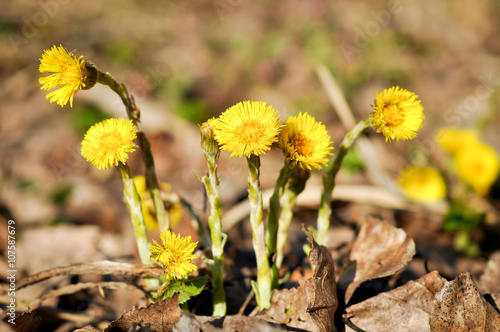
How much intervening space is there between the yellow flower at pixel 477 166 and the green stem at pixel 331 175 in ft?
7.55

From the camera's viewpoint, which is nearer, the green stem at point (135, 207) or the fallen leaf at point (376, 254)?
the green stem at point (135, 207)

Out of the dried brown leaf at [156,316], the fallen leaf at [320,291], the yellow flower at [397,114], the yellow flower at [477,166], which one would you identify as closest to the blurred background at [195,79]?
the yellow flower at [477,166]

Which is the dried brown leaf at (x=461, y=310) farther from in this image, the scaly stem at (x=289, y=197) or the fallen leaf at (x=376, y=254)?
the scaly stem at (x=289, y=197)

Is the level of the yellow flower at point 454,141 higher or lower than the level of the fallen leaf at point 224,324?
higher

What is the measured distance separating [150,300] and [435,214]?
8.99 ft

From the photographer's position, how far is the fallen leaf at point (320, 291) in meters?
1.35

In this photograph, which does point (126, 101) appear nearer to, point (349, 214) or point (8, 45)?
point (349, 214)

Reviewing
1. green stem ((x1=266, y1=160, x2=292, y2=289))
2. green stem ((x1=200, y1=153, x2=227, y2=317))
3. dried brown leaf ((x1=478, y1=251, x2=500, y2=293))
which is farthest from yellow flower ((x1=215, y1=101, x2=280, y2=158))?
dried brown leaf ((x1=478, y1=251, x2=500, y2=293))

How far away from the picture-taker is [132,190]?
1484 mm

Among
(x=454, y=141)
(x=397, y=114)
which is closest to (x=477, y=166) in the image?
(x=454, y=141)

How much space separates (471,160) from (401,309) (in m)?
2.46

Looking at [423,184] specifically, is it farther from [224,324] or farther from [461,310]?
Answer: [224,324]

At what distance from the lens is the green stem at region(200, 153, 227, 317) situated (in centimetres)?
142

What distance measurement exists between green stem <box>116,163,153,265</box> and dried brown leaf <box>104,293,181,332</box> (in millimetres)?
222
